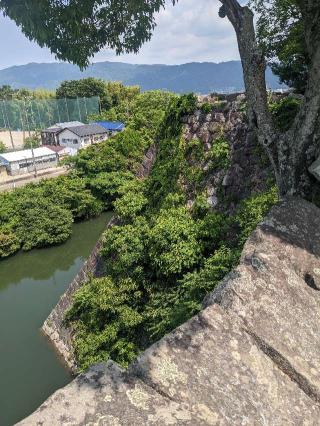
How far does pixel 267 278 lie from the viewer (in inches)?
152

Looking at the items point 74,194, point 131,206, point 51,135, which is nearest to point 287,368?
point 131,206

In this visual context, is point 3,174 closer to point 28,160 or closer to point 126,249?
point 28,160

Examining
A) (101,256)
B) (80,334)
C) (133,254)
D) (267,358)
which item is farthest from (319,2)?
(80,334)

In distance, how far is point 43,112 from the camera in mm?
63188

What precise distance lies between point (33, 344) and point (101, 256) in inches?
174

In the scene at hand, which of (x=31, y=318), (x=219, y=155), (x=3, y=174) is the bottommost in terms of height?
(x=3, y=174)

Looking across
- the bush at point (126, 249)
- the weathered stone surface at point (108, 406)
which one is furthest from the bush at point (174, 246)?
the weathered stone surface at point (108, 406)

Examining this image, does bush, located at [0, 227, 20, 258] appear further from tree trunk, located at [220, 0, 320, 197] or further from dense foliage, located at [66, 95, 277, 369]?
tree trunk, located at [220, 0, 320, 197]

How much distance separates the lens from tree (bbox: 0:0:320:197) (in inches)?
217

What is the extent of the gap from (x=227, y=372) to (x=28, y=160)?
41644 millimetres

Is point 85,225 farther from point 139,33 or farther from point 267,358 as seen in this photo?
point 267,358

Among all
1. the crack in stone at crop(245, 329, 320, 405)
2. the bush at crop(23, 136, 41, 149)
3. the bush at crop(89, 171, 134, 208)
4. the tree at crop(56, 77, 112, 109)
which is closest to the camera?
the crack in stone at crop(245, 329, 320, 405)

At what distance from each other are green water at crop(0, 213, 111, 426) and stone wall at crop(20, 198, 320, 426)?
10146mm

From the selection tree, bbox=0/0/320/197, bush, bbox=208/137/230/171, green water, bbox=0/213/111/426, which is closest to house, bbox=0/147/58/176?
green water, bbox=0/213/111/426
